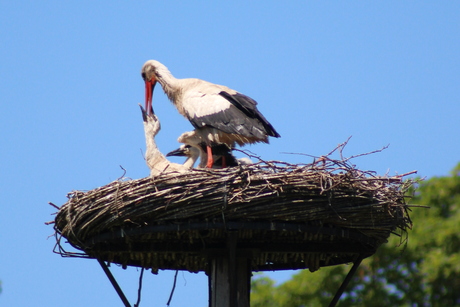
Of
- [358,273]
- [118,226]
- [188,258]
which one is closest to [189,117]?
[188,258]

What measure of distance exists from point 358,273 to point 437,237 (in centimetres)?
150

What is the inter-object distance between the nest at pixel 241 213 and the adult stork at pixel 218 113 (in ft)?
6.89

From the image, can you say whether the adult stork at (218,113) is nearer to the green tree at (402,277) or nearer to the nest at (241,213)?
the nest at (241,213)

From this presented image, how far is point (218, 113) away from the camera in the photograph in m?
9.73

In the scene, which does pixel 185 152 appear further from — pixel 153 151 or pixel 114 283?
pixel 114 283

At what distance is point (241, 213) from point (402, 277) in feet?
30.5

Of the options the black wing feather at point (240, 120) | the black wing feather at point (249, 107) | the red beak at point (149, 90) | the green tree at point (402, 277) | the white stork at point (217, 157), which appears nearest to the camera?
the black wing feather at point (240, 120)

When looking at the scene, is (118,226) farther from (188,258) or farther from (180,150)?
(180,150)

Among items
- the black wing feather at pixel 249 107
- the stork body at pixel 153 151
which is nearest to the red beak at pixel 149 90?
the stork body at pixel 153 151

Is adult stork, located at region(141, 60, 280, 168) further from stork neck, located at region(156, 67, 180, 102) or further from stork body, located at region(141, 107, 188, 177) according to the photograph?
stork body, located at region(141, 107, 188, 177)

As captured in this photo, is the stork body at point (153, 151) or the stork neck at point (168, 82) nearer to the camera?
the stork body at point (153, 151)

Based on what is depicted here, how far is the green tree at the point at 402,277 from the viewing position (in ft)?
50.1

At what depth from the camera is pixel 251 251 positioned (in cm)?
750

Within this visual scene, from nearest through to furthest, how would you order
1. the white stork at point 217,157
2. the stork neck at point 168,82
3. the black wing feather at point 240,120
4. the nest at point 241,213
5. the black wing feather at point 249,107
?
the nest at point 241,213 → the black wing feather at point 240,120 → the black wing feather at point 249,107 → the white stork at point 217,157 → the stork neck at point 168,82
